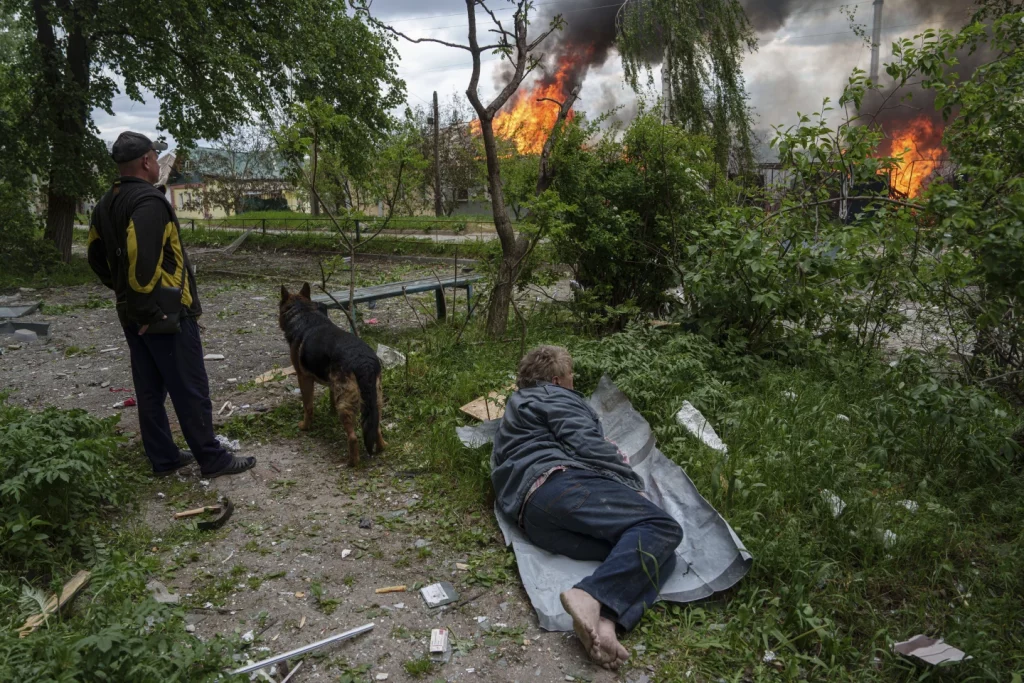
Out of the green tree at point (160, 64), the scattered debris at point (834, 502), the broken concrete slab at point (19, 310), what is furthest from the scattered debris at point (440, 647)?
the green tree at point (160, 64)

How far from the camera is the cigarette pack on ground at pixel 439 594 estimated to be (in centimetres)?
333

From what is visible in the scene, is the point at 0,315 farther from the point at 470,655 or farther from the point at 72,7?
the point at 470,655

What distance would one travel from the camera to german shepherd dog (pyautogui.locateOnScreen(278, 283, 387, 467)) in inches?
186

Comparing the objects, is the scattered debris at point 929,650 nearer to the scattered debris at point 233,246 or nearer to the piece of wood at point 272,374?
the piece of wood at point 272,374

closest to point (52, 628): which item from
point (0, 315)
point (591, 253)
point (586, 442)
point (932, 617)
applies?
point (586, 442)

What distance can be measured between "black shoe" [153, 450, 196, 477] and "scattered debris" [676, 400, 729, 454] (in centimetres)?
352

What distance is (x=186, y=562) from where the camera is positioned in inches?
139

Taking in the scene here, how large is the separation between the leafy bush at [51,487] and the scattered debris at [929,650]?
3.99m

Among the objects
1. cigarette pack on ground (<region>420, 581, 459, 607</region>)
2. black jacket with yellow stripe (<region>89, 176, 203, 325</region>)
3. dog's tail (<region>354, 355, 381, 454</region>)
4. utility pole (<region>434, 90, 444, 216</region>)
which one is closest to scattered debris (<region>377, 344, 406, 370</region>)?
dog's tail (<region>354, 355, 381, 454</region>)

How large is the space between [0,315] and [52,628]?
807cm

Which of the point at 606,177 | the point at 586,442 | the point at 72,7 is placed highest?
the point at 72,7

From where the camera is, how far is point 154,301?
4086 mm

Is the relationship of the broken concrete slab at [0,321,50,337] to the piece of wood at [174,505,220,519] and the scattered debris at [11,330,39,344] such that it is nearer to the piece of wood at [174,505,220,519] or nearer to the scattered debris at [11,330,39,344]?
the scattered debris at [11,330,39,344]

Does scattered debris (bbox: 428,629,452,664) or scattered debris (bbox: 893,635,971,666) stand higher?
scattered debris (bbox: 893,635,971,666)
